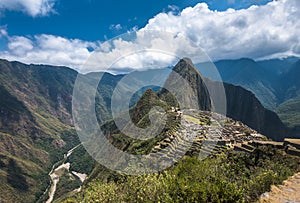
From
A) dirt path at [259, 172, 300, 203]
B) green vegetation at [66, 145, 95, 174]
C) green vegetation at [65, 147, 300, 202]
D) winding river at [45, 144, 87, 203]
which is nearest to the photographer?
dirt path at [259, 172, 300, 203]

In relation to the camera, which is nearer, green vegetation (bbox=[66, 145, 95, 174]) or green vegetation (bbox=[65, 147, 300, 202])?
green vegetation (bbox=[65, 147, 300, 202])

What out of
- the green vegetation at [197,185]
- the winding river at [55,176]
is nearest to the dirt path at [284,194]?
the green vegetation at [197,185]

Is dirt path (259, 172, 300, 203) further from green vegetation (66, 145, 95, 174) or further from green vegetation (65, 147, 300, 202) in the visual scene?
green vegetation (66, 145, 95, 174)

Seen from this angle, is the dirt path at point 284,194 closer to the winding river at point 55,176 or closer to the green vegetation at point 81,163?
the winding river at point 55,176

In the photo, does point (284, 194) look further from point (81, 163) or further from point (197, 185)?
point (81, 163)

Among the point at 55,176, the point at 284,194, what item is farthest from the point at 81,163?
the point at 284,194

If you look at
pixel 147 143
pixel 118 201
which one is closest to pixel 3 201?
pixel 147 143

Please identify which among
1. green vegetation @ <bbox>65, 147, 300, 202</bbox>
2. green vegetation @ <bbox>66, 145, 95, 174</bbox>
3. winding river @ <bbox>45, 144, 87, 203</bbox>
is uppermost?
green vegetation @ <bbox>65, 147, 300, 202</bbox>

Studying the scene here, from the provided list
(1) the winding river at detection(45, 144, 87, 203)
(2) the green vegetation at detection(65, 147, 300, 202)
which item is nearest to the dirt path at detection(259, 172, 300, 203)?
(2) the green vegetation at detection(65, 147, 300, 202)

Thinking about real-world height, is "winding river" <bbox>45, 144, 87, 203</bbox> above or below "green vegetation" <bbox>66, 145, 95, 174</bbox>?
below
